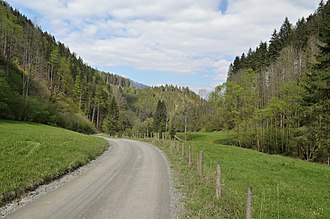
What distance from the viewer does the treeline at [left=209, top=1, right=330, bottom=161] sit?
2716 centimetres

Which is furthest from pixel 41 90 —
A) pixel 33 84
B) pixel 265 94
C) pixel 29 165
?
pixel 29 165

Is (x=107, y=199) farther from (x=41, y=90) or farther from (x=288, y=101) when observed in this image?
(x=41, y=90)

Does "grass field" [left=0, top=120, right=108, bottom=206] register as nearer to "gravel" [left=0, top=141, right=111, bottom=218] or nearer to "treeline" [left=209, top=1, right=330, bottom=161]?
"gravel" [left=0, top=141, right=111, bottom=218]

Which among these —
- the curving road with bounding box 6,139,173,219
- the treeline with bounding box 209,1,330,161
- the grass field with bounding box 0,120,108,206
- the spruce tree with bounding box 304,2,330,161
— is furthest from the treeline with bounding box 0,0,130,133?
the spruce tree with bounding box 304,2,330,161

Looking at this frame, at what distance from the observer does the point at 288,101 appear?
3819cm

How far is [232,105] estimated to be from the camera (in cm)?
4912

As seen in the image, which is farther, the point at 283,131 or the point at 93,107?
the point at 93,107

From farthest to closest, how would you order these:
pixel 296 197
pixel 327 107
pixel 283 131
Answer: pixel 283 131 → pixel 327 107 → pixel 296 197

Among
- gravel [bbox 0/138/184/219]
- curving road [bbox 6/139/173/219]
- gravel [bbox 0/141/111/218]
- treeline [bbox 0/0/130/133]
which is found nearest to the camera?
curving road [bbox 6/139/173/219]

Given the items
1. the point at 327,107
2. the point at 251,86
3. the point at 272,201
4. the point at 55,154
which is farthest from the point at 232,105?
the point at 272,201

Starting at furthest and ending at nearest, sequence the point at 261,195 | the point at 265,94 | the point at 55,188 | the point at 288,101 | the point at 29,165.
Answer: the point at 265,94 < the point at 288,101 < the point at 29,165 < the point at 55,188 < the point at 261,195

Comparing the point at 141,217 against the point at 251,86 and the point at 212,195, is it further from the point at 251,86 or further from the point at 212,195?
the point at 251,86

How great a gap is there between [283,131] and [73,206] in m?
36.3

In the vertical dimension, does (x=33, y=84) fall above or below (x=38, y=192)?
above
